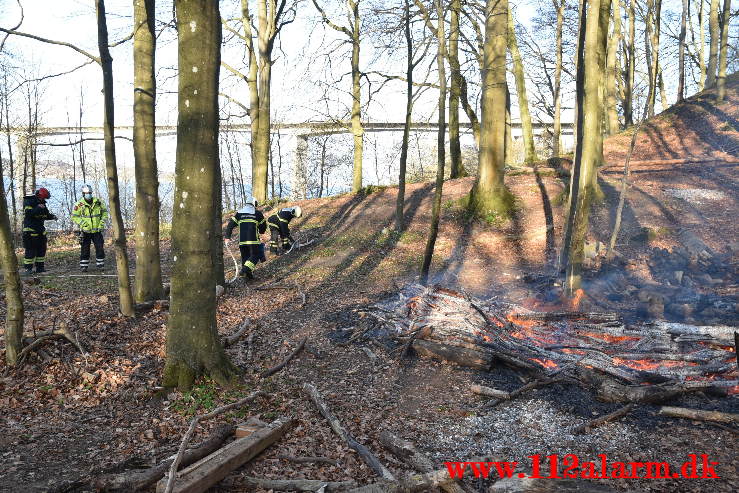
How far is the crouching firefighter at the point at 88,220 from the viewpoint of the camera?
38.8 ft

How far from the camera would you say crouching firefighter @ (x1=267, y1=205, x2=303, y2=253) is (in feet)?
44.0

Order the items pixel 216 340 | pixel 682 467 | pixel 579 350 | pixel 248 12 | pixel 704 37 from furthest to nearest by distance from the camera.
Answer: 1. pixel 704 37
2. pixel 248 12
3. pixel 579 350
4. pixel 216 340
5. pixel 682 467

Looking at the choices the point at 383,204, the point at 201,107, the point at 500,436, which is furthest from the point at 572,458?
the point at 383,204

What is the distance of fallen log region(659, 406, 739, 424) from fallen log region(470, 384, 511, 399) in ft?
4.92

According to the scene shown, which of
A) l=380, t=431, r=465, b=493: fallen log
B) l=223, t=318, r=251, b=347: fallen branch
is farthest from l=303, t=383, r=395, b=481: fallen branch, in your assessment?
l=223, t=318, r=251, b=347: fallen branch

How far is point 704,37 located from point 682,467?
34.1 m

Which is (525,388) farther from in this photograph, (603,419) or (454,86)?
(454,86)

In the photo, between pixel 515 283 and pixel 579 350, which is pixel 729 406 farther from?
pixel 515 283

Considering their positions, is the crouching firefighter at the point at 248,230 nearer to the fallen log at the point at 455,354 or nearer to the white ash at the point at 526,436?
the fallen log at the point at 455,354

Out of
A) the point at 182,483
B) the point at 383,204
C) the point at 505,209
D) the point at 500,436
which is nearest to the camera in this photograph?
the point at 182,483

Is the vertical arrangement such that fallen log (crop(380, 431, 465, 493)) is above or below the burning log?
below

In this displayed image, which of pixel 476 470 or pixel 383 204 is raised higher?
pixel 383 204

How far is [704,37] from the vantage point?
29344 mm

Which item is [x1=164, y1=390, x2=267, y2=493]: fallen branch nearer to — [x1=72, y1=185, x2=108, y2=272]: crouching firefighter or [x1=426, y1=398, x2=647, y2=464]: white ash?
[x1=426, y1=398, x2=647, y2=464]: white ash
